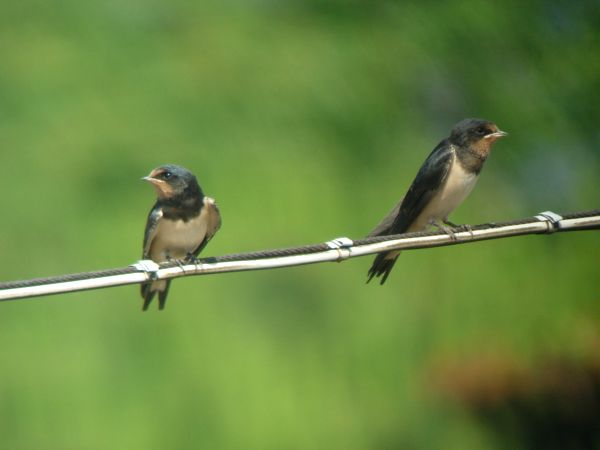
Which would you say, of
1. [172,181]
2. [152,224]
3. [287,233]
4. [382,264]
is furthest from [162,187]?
Answer: [287,233]

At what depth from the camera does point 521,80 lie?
12.7 m

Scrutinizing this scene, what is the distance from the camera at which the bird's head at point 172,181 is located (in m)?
4.17

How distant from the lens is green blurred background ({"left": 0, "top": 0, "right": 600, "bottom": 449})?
32.7ft

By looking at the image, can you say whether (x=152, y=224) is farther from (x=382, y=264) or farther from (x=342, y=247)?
(x=342, y=247)

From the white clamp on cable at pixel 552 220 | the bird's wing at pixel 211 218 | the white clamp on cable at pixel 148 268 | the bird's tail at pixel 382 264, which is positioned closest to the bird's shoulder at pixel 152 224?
the bird's wing at pixel 211 218

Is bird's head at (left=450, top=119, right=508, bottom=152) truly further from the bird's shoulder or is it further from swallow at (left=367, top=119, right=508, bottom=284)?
the bird's shoulder

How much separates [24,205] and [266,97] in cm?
343

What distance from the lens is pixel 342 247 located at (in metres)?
3.01

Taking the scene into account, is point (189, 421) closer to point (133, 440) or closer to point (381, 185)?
point (133, 440)

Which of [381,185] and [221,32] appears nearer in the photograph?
[381,185]

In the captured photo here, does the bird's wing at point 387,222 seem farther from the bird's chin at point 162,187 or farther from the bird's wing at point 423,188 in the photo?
the bird's chin at point 162,187

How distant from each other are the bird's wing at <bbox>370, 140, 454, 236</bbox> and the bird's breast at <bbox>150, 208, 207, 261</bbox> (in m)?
0.79

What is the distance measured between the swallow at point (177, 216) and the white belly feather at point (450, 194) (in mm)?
865

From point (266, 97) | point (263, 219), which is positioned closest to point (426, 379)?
point (263, 219)
